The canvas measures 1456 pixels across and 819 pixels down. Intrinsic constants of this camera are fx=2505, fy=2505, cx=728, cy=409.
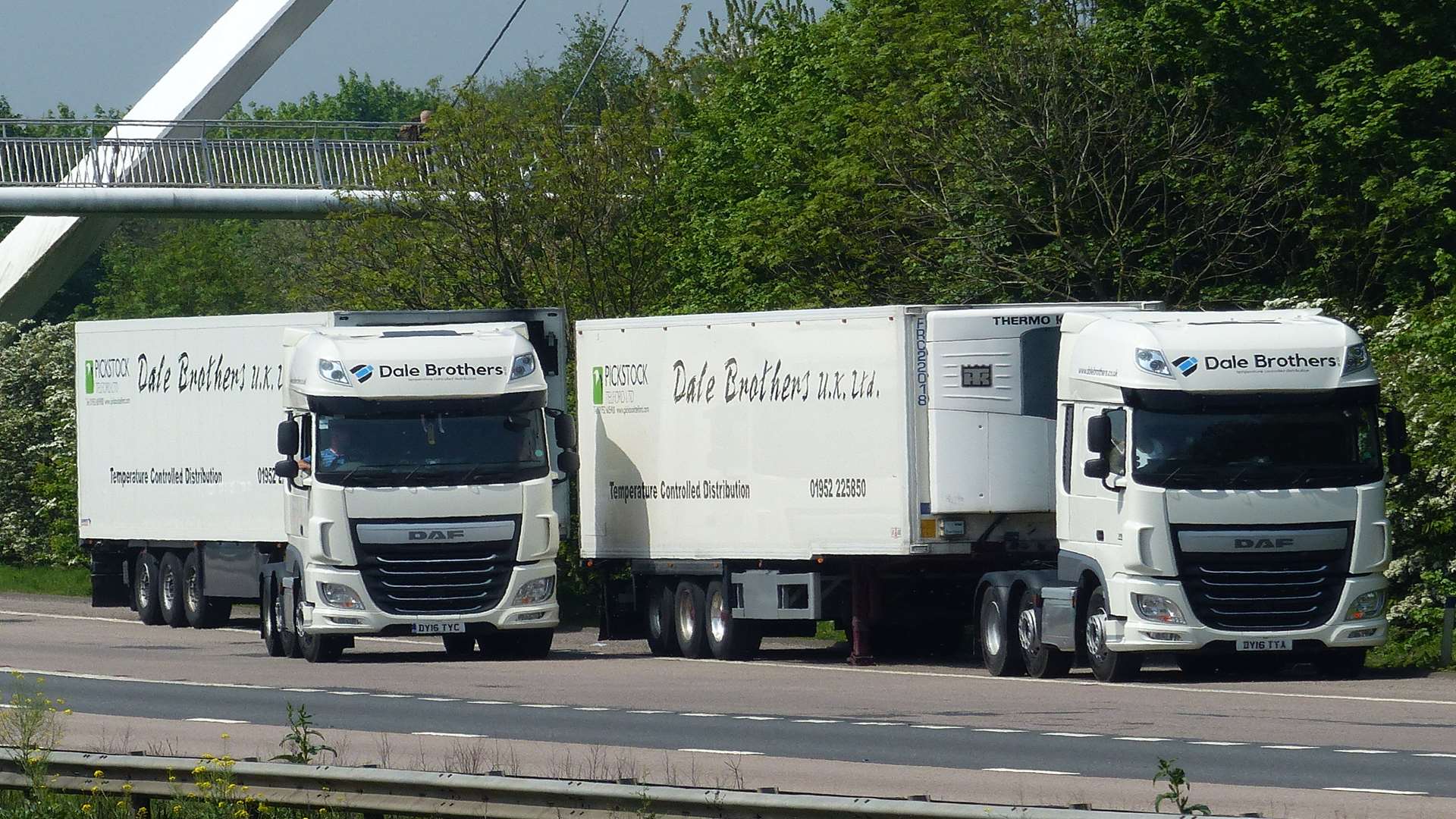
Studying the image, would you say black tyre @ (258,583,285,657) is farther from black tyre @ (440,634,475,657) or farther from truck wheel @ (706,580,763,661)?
truck wheel @ (706,580,763,661)

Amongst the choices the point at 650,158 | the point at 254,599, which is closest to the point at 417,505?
the point at 254,599

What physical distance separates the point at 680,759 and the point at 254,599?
55.1ft

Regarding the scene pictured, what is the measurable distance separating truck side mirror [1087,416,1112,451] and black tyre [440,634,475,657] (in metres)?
9.04

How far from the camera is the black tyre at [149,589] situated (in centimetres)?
3453

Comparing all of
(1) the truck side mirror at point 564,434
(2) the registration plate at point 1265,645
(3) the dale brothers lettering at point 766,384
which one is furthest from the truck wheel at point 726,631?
(2) the registration plate at point 1265,645

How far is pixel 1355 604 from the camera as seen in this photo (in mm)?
21219

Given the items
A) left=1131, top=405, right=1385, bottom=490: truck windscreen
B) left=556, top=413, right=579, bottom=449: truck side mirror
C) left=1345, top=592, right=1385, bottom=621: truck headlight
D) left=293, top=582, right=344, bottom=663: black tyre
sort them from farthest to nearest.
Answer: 1. left=293, top=582, right=344, bottom=663: black tyre
2. left=556, top=413, right=579, bottom=449: truck side mirror
3. left=1345, top=592, right=1385, bottom=621: truck headlight
4. left=1131, top=405, right=1385, bottom=490: truck windscreen

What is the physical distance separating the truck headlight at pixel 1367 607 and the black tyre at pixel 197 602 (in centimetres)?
1669

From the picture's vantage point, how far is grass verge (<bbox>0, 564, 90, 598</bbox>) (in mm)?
44031

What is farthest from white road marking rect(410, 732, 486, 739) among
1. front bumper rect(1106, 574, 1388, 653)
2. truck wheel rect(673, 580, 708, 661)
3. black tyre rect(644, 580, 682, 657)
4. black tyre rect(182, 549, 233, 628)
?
black tyre rect(182, 549, 233, 628)

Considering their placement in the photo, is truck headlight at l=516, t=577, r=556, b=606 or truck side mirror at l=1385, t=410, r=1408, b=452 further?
truck headlight at l=516, t=577, r=556, b=606

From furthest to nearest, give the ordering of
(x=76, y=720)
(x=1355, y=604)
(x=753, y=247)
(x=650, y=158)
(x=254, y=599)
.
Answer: (x=650, y=158)
(x=753, y=247)
(x=254, y=599)
(x=1355, y=604)
(x=76, y=720)

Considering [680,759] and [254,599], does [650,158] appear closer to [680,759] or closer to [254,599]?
[254,599]

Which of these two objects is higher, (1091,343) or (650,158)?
(650,158)
